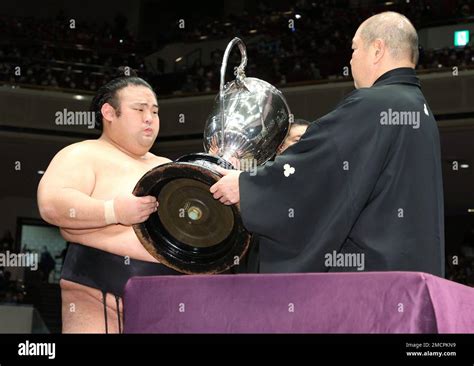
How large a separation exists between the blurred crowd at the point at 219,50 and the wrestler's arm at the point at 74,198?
7.69 m

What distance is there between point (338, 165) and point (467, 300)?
1.47 feet

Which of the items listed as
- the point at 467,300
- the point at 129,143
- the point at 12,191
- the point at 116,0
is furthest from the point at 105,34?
the point at 467,300

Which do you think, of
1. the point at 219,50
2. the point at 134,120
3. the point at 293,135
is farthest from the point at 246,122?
the point at 219,50

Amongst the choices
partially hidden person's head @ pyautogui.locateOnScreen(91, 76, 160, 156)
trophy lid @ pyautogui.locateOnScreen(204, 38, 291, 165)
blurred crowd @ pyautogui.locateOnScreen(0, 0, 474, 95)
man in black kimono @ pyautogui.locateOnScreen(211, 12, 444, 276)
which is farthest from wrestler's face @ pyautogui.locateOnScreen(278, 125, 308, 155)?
blurred crowd @ pyautogui.locateOnScreen(0, 0, 474, 95)

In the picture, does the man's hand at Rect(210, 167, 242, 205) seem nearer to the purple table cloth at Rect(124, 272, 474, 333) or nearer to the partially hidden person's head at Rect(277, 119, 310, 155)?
the purple table cloth at Rect(124, 272, 474, 333)

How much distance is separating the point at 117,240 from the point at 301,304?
2.77 feet

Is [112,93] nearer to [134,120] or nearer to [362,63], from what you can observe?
[134,120]

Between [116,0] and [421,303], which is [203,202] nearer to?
[421,303]

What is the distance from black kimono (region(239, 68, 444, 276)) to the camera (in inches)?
76.9

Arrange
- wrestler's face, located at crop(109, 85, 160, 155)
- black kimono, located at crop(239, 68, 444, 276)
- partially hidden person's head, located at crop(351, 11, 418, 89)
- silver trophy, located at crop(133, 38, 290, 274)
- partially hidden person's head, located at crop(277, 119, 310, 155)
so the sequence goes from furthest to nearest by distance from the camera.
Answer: partially hidden person's head, located at crop(277, 119, 310, 155) < wrestler's face, located at crop(109, 85, 160, 155) < partially hidden person's head, located at crop(351, 11, 418, 89) < silver trophy, located at crop(133, 38, 290, 274) < black kimono, located at crop(239, 68, 444, 276)

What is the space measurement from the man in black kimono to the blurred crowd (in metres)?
7.81

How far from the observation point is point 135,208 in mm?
2127

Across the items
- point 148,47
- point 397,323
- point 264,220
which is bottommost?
point 397,323

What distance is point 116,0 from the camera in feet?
47.9
